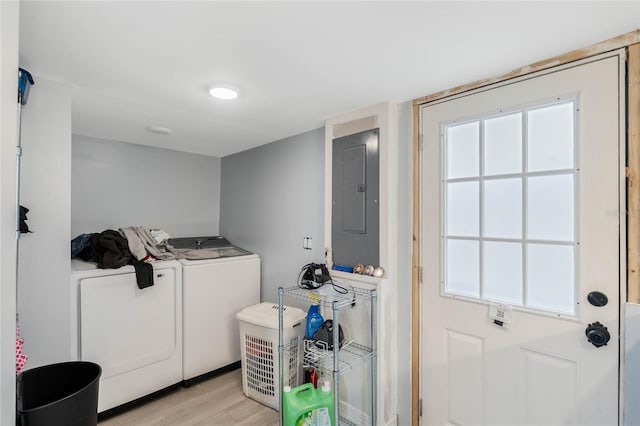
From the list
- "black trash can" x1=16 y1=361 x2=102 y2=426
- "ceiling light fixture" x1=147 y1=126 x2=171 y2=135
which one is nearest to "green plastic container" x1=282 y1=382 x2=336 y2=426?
"black trash can" x1=16 y1=361 x2=102 y2=426

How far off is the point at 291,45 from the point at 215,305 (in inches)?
88.8

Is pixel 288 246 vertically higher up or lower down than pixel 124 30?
lower down

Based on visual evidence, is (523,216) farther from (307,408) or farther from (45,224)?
(45,224)

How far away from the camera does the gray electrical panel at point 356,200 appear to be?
80.4 inches

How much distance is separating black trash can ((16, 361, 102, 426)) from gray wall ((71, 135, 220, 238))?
1592 millimetres

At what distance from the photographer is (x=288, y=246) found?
2.83 meters

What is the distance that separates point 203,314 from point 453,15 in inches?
106

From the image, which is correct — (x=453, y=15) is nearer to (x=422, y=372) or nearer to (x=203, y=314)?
(x=422, y=372)

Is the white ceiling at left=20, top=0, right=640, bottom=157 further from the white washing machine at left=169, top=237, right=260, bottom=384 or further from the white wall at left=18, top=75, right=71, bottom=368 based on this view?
the white washing machine at left=169, top=237, right=260, bottom=384

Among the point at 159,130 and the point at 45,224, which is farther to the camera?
the point at 159,130

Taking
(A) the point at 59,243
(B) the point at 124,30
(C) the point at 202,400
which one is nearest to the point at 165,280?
(A) the point at 59,243

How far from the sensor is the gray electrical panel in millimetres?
2041

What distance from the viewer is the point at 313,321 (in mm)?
2164

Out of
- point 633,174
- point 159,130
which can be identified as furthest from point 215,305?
point 633,174
